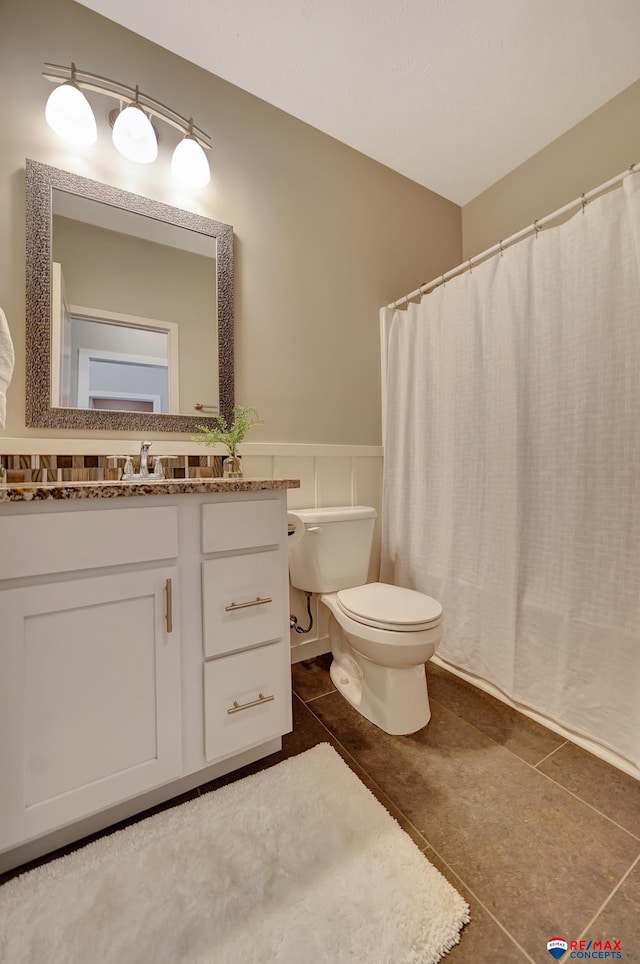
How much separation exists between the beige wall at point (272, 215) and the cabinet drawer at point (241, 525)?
2.04ft

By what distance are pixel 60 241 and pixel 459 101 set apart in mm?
1735

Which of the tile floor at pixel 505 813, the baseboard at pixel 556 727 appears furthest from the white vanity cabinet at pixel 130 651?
the baseboard at pixel 556 727

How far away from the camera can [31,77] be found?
130 centimetres

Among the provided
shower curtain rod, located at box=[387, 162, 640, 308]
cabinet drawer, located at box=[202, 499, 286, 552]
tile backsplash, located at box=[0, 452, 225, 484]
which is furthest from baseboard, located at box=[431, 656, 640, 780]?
shower curtain rod, located at box=[387, 162, 640, 308]

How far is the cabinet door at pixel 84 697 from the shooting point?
2.76 ft

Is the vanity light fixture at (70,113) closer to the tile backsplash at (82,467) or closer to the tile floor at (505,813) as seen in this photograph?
the tile backsplash at (82,467)

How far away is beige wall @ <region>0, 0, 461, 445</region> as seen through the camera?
1294 mm

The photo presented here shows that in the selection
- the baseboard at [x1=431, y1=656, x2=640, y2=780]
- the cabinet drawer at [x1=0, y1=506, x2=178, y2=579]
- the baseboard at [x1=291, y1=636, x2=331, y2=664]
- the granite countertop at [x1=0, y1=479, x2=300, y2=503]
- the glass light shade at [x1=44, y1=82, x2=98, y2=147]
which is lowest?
the baseboard at [x1=431, y1=656, x2=640, y2=780]

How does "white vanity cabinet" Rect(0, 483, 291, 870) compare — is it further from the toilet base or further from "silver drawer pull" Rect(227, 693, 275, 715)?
the toilet base

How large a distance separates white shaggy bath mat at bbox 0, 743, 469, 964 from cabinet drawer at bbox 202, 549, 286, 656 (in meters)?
0.44

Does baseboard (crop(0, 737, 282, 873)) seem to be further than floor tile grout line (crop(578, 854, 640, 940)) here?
Yes

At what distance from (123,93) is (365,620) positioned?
2.02m

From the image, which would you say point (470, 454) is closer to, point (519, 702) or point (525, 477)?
point (525, 477)

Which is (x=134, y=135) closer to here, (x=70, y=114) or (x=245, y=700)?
(x=70, y=114)
